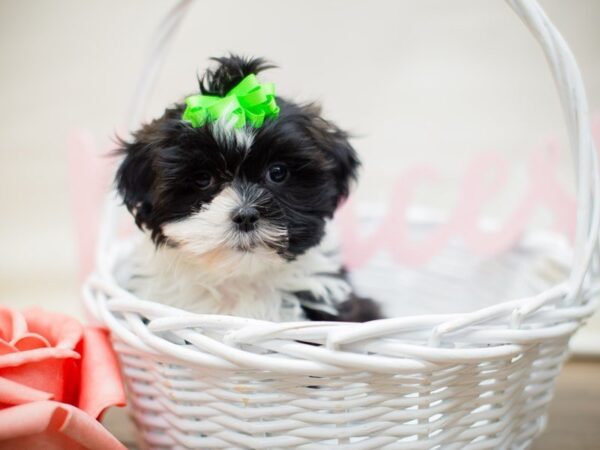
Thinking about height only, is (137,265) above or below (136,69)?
below

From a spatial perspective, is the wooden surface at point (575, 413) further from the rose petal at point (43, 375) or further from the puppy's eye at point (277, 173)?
the rose petal at point (43, 375)

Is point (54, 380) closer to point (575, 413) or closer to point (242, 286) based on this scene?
point (242, 286)

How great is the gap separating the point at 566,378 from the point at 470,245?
0.76 meters

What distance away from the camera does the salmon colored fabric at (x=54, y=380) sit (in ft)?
4.89

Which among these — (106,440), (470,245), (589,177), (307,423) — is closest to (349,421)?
(307,423)

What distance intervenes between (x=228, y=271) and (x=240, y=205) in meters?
0.22

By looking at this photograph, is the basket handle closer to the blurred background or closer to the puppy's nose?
the puppy's nose

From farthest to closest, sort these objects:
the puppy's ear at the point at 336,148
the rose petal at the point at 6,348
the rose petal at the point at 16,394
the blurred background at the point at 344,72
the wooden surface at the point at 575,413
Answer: the blurred background at the point at 344,72 < the wooden surface at the point at 575,413 < the puppy's ear at the point at 336,148 < the rose petal at the point at 6,348 < the rose petal at the point at 16,394

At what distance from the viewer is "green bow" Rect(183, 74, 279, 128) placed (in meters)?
1.85

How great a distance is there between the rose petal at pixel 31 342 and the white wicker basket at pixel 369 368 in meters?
0.16

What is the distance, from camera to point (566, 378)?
3.06m

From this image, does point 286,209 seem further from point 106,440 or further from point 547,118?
point 547,118

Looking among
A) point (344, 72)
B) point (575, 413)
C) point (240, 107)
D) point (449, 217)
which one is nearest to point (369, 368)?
point (240, 107)

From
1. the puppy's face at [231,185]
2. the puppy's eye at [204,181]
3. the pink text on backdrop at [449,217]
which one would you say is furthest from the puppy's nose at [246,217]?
the pink text on backdrop at [449,217]
